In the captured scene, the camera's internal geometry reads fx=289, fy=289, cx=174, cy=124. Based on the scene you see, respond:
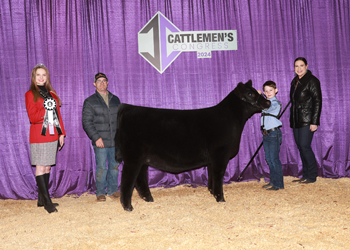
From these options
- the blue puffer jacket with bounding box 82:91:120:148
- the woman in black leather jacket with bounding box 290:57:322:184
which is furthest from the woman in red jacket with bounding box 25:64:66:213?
the woman in black leather jacket with bounding box 290:57:322:184

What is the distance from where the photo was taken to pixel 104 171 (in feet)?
13.3

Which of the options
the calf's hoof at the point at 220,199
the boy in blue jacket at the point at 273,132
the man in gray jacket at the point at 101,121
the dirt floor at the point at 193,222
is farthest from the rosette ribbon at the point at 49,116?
the boy in blue jacket at the point at 273,132

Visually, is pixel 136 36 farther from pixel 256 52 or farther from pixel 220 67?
pixel 256 52

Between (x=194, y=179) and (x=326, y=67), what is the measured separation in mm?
2875

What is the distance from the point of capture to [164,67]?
459cm

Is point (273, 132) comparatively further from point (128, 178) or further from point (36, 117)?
point (36, 117)

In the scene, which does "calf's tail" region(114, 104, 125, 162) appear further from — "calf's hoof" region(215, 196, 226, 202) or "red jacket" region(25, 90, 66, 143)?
"calf's hoof" region(215, 196, 226, 202)

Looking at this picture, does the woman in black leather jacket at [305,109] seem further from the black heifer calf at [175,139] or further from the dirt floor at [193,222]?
the black heifer calf at [175,139]

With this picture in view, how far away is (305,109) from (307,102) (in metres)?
0.11

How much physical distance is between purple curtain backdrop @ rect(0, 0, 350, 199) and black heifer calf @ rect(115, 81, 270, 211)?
1176mm

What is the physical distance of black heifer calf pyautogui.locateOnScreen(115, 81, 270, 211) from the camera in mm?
3279

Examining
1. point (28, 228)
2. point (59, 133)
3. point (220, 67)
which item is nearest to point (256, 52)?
point (220, 67)

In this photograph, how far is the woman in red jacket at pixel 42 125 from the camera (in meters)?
3.37

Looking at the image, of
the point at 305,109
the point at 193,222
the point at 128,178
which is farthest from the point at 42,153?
the point at 305,109
